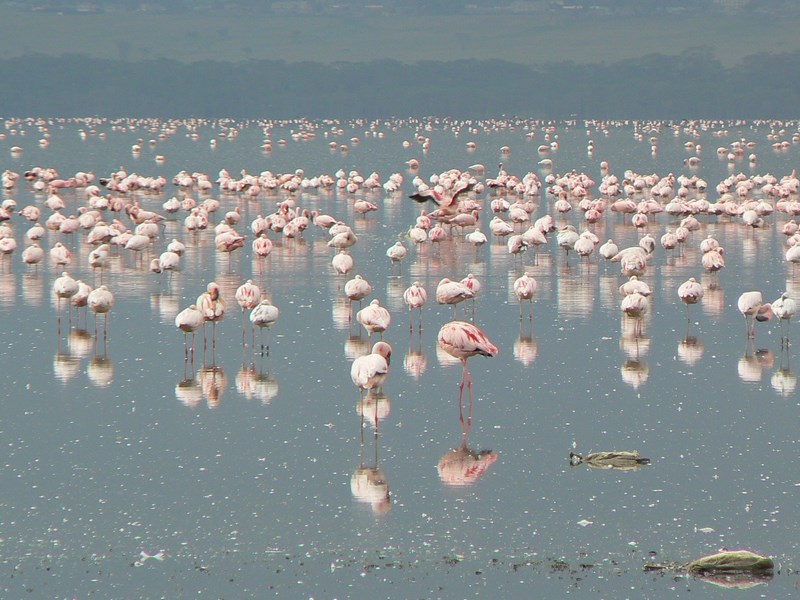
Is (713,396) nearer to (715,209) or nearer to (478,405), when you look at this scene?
(478,405)

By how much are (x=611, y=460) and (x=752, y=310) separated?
7.25m

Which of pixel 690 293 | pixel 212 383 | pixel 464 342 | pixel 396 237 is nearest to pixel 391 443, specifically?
pixel 464 342

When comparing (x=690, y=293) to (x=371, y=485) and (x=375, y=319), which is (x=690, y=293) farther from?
(x=371, y=485)

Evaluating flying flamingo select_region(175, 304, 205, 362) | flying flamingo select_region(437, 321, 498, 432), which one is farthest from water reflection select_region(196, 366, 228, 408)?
flying flamingo select_region(437, 321, 498, 432)

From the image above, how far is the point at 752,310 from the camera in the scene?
2056 centimetres

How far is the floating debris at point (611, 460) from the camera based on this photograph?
14.1 m

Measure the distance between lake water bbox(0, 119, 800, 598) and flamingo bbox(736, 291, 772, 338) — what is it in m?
0.28

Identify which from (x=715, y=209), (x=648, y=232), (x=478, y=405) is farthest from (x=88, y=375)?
(x=715, y=209)

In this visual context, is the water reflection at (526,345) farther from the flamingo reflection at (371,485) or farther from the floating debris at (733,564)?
the floating debris at (733,564)

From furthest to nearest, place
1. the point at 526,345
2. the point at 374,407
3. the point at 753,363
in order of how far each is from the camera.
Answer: the point at 526,345, the point at 753,363, the point at 374,407

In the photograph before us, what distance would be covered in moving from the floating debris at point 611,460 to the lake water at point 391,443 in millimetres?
140

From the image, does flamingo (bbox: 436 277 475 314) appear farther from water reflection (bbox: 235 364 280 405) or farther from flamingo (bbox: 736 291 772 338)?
flamingo (bbox: 736 291 772 338)

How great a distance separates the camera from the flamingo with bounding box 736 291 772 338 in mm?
20562

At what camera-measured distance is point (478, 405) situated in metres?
16.6
